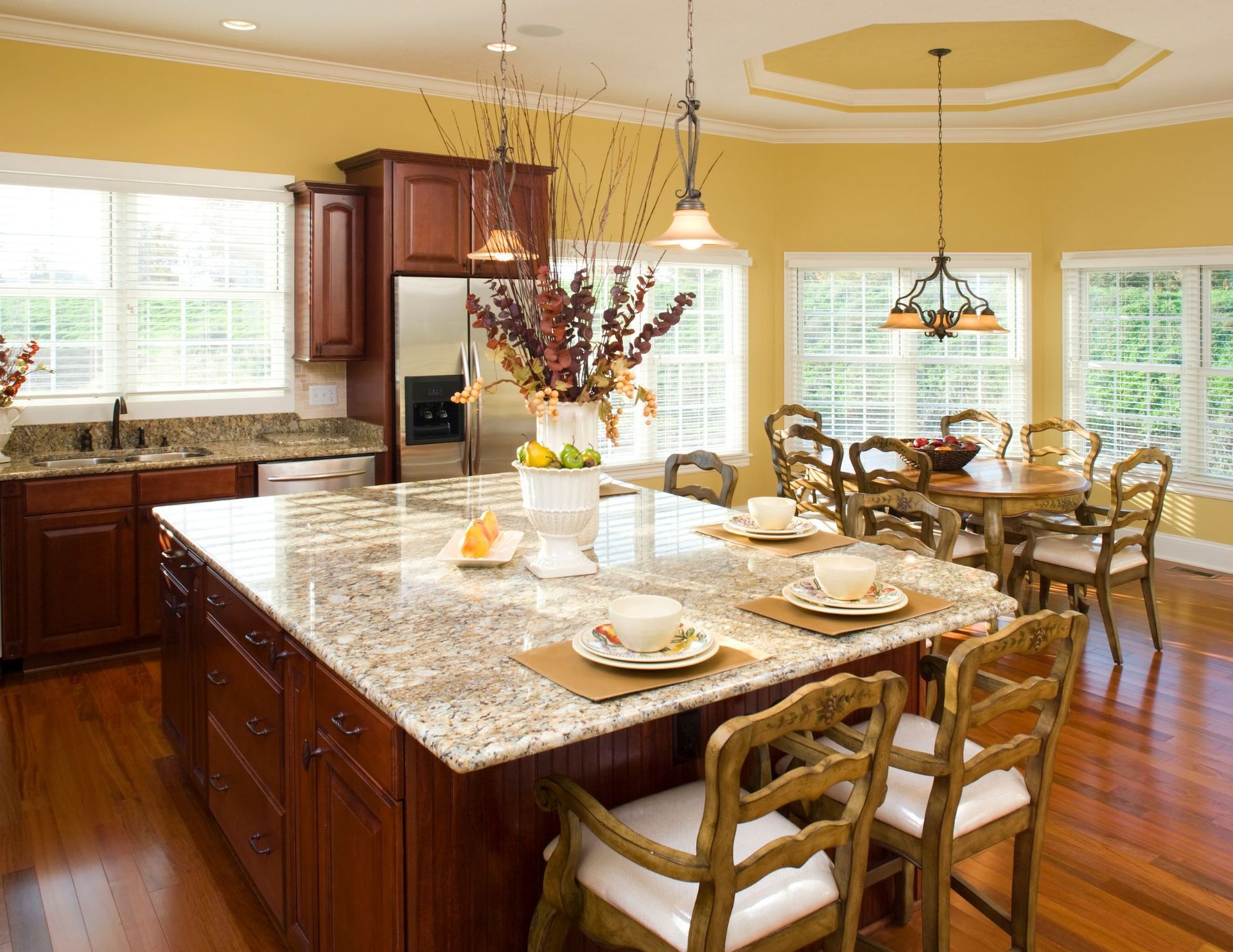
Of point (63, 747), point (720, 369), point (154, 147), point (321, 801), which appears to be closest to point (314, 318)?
point (154, 147)

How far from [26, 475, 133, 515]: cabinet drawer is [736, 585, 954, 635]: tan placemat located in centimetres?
335

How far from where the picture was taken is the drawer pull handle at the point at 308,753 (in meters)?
2.12

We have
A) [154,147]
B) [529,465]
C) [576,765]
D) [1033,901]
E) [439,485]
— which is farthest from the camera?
[154,147]

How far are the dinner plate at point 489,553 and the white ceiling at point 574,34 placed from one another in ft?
8.49

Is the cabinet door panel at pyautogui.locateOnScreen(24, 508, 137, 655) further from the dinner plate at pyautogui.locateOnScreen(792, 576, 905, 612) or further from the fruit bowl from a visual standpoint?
the fruit bowl

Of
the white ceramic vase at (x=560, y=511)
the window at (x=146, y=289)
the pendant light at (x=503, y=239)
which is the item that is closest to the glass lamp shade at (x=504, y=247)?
the pendant light at (x=503, y=239)

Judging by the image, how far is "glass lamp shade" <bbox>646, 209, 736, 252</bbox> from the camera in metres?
3.22

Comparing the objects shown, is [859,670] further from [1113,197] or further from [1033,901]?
[1113,197]

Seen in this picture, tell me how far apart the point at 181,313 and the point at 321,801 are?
12.5ft

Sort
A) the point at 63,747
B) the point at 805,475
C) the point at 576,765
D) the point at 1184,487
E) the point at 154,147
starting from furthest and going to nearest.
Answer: the point at 1184,487 → the point at 805,475 → the point at 154,147 → the point at 63,747 → the point at 576,765

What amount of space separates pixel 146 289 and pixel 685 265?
3.35 meters

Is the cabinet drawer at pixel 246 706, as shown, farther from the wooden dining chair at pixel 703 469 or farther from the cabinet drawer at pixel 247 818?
the wooden dining chair at pixel 703 469

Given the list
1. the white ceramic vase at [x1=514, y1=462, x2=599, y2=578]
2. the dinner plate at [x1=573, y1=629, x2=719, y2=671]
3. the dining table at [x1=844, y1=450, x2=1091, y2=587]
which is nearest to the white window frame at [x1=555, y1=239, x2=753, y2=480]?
the dining table at [x1=844, y1=450, x2=1091, y2=587]

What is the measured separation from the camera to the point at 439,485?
3980 millimetres
